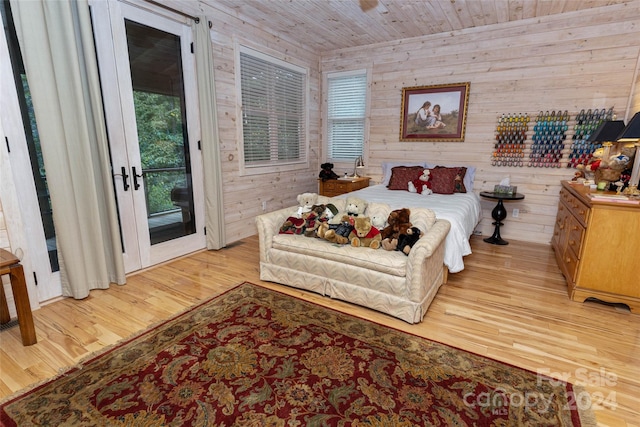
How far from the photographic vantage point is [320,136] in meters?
5.46

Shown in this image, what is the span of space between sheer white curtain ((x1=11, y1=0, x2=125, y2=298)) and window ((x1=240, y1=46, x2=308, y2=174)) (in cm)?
169

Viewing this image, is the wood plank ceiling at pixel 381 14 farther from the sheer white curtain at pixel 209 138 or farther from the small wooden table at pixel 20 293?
the small wooden table at pixel 20 293

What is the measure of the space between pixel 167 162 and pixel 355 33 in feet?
9.68

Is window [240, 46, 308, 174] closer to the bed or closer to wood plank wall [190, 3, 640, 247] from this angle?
wood plank wall [190, 3, 640, 247]

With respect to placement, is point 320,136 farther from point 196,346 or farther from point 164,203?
point 196,346

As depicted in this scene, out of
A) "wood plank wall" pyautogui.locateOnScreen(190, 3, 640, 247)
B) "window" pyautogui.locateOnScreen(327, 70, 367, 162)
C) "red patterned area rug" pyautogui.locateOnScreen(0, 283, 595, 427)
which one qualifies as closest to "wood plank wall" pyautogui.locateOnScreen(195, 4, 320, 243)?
"wood plank wall" pyautogui.locateOnScreen(190, 3, 640, 247)

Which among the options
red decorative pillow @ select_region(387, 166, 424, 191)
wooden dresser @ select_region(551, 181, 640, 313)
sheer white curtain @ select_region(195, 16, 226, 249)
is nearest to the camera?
wooden dresser @ select_region(551, 181, 640, 313)

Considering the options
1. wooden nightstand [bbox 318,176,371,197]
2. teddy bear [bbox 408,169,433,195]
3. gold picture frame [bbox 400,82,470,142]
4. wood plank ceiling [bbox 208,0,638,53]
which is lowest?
wooden nightstand [bbox 318,176,371,197]

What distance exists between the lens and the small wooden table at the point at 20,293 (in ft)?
6.12

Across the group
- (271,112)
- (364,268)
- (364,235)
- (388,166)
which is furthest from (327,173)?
(364,268)

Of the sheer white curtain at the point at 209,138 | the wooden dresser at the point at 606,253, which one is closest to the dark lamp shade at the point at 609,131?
the wooden dresser at the point at 606,253

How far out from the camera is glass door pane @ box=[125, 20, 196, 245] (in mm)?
2939

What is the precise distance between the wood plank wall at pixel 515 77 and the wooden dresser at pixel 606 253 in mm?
1528

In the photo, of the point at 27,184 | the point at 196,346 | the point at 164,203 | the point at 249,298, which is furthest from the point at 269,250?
the point at 27,184
